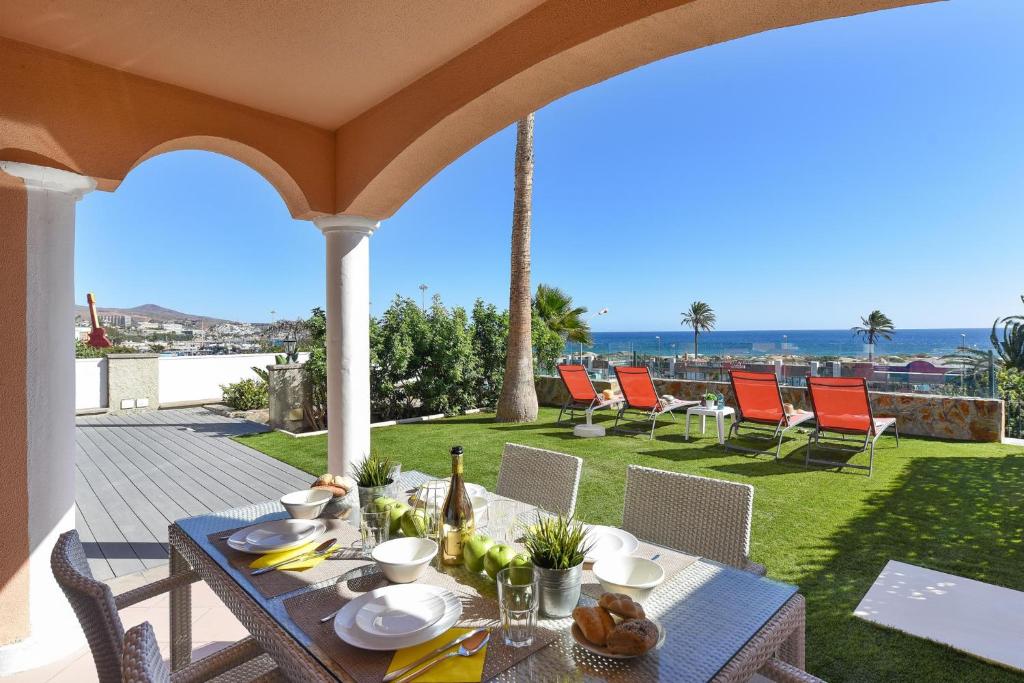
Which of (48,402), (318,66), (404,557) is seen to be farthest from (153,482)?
(404,557)

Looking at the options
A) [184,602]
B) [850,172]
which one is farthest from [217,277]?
[850,172]

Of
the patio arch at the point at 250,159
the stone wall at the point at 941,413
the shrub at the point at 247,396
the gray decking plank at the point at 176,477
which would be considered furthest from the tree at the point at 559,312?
the patio arch at the point at 250,159

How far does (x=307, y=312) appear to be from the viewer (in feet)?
26.6

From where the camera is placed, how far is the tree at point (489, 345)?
31.0ft

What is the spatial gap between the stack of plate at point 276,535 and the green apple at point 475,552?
0.57 meters

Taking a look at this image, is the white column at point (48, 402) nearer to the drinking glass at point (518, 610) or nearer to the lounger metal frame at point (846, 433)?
the drinking glass at point (518, 610)

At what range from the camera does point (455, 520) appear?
1507 millimetres

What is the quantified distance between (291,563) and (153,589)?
602 mm

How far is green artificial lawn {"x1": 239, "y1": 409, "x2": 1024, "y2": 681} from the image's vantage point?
2195mm

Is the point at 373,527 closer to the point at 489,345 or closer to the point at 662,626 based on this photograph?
the point at 662,626

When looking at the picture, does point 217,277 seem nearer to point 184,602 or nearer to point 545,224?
point 545,224

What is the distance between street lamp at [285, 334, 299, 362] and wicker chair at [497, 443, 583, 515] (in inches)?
322

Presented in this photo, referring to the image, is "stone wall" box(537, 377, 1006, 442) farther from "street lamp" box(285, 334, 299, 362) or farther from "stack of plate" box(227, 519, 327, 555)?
"street lamp" box(285, 334, 299, 362)

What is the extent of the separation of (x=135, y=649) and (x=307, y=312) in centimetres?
779
